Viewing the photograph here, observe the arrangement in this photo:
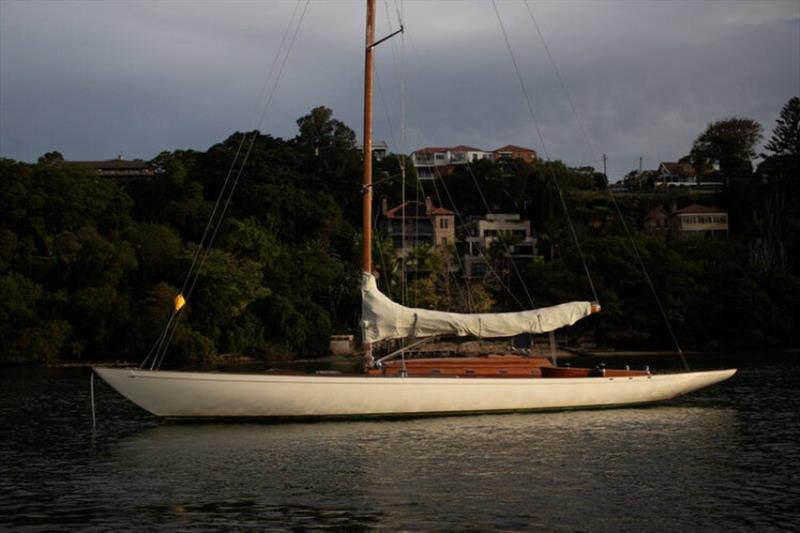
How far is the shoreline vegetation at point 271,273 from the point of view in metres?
71.0

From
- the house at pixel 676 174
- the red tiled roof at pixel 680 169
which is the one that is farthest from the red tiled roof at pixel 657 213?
the red tiled roof at pixel 680 169

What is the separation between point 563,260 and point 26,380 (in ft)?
158

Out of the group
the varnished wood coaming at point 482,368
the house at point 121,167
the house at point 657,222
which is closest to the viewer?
the varnished wood coaming at point 482,368

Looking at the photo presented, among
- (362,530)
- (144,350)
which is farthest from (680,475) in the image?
(144,350)

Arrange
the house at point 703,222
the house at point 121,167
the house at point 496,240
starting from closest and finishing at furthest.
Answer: the house at point 496,240 → the house at point 703,222 → the house at point 121,167

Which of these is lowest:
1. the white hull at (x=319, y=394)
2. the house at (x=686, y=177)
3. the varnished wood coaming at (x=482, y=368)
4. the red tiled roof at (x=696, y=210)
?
the white hull at (x=319, y=394)

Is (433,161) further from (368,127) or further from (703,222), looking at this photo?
(368,127)

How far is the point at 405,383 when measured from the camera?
27.2 metres

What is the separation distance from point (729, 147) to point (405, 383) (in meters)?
102

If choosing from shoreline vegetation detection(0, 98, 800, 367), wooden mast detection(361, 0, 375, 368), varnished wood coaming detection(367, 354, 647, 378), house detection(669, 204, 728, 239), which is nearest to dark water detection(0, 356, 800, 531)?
varnished wood coaming detection(367, 354, 647, 378)

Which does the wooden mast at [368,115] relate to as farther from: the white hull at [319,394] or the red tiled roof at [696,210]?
the red tiled roof at [696,210]

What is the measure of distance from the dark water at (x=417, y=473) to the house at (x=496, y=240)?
2352 inches

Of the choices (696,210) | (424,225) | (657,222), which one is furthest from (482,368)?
(657,222)

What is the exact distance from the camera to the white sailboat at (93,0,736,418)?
26609mm
